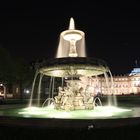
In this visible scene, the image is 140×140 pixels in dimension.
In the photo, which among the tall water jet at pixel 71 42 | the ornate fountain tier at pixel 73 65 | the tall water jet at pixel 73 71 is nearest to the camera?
the ornate fountain tier at pixel 73 65

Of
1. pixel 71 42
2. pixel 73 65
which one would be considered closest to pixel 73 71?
pixel 73 65

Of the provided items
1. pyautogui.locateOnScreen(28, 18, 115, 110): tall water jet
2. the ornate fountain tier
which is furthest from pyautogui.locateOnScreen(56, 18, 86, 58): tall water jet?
the ornate fountain tier

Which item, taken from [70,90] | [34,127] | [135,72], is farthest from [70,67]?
[135,72]

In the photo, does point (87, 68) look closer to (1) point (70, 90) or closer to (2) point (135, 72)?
(1) point (70, 90)

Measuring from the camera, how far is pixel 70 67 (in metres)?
17.4

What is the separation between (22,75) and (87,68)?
39.3 metres

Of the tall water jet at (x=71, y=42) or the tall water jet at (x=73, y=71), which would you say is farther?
the tall water jet at (x=71, y=42)

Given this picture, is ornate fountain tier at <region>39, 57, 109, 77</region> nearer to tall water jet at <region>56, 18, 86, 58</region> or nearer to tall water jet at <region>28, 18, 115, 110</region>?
tall water jet at <region>28, 18, 115, 110</region>

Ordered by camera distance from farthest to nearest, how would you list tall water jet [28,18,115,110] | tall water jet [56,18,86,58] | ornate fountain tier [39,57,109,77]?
tall water jet [56,18,86,58] < tall water jet [28,18,115,110] < ornate fountain tier [39,57,109,77]

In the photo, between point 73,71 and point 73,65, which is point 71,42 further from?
point 73,65

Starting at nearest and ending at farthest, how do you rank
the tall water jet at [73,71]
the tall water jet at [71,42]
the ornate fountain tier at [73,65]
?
the ornate fountain tier at [73,65] < the tall water jet at [73,71] < the tall water jet at [71,42]

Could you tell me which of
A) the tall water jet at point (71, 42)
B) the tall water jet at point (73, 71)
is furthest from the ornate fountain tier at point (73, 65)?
the tall water jet at point (71, 42)

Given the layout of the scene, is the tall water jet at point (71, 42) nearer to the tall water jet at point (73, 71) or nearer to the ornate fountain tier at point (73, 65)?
the tall water jet at point (73, 71)

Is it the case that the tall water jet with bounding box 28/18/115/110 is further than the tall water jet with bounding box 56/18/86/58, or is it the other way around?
the tall water jet with bounding box 56/18/86/58
